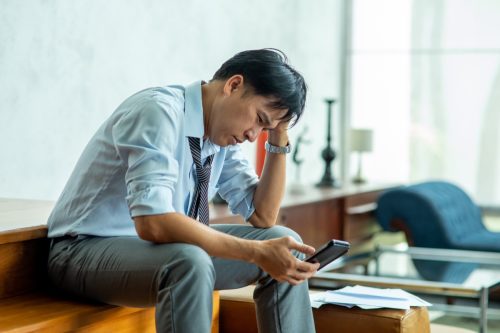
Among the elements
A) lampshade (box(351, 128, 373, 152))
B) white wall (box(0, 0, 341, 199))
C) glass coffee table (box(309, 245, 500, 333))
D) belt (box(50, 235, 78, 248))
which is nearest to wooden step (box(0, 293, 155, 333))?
belt (box(50, 235, 78, 248))

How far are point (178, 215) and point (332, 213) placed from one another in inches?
134

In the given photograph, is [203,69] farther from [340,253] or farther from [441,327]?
[340,253]

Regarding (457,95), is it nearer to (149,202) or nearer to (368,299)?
(368,299)

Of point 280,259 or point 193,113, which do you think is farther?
point 193,113

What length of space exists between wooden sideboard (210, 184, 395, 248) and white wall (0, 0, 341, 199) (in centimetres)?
65

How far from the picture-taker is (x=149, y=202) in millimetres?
2100

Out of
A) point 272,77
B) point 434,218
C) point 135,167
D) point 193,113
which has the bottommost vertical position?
point 434,218

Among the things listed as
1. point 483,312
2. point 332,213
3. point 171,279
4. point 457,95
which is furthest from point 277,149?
point 457,95

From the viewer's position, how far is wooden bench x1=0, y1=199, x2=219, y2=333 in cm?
212

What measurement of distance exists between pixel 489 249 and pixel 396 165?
1773 mm

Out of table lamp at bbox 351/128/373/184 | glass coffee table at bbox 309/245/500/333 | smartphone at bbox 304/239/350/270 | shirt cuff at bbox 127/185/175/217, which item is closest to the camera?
shirt cuff at bbox 127/185/175/217

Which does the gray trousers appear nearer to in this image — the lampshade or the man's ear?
the man's ear

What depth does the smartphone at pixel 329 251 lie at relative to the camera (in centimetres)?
226

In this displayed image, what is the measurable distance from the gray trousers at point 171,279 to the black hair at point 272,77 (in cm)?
41
